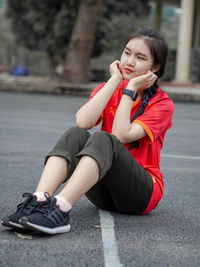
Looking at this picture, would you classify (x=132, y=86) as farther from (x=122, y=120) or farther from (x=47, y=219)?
(x=47, y=219)

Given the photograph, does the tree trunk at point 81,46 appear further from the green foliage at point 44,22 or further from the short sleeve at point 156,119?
the short sleeve at point 156,119

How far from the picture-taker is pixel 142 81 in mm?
3814

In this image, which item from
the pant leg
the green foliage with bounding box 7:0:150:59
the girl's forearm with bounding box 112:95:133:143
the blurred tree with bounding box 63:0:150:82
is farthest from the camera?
the green foliage with bounding box 7:0:150:59

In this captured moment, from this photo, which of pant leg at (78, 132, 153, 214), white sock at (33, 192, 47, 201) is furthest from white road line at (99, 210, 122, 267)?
white sock at (33, 192, 47, 201)

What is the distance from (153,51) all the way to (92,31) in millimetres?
15012

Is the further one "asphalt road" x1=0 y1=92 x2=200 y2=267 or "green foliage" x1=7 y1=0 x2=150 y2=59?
"green foliage" x1=7 y1=0 x2=150 y2=59

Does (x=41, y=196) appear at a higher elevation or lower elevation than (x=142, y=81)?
lower

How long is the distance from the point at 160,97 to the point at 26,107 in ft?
30.5

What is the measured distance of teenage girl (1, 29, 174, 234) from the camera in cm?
335

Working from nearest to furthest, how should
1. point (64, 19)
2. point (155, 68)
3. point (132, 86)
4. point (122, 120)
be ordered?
point (122, 120) < point (132, 86) < point (155, 68) < point (64, 19)

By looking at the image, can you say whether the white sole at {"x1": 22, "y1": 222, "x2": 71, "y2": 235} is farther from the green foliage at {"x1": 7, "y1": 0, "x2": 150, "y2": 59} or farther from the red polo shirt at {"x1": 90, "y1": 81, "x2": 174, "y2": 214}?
the green foliage at {"x1": 7, "y1": 0, "x2": 150, "y2": 59}

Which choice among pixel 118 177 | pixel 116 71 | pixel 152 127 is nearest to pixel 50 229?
A: pixel 118 177

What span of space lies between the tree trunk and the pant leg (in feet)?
48.9

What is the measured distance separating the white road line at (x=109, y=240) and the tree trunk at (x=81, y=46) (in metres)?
14.9
